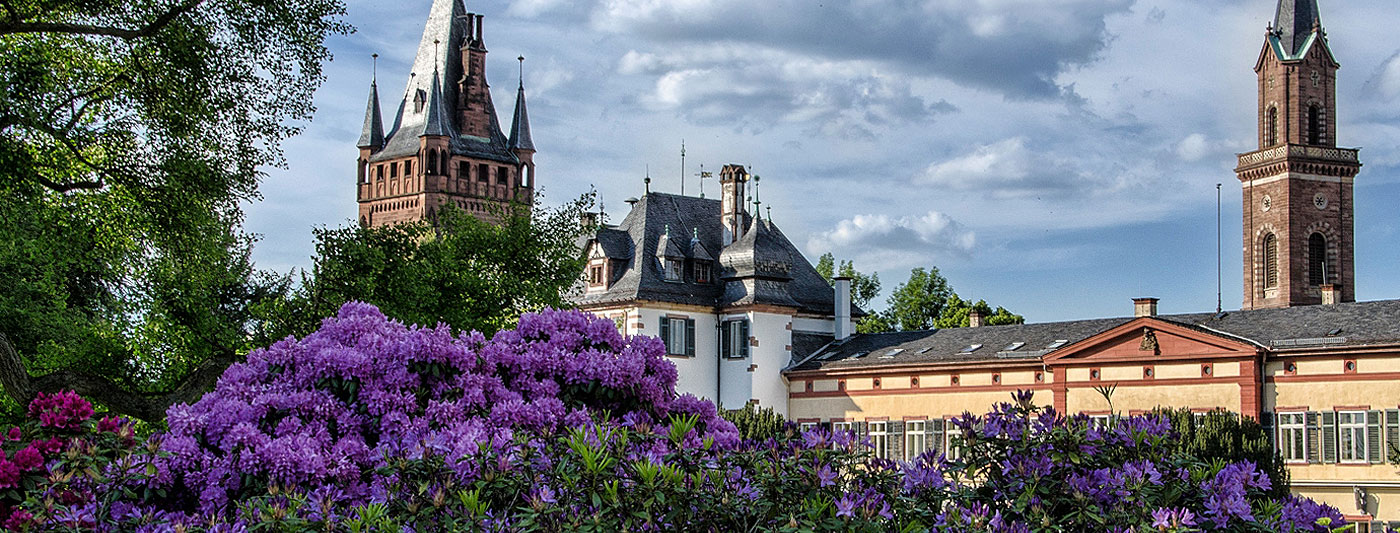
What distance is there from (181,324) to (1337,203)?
239 ft

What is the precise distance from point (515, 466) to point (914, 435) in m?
44.0

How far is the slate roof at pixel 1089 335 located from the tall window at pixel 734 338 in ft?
6.24

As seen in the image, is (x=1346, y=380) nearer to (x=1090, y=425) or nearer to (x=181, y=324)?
(x=181, y=324)

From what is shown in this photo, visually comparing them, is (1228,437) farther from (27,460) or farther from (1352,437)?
(27,460)

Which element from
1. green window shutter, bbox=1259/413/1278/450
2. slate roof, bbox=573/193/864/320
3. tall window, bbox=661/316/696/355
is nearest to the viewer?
green window shutter, bbox=1259/413/1278/450

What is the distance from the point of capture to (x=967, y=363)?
50.3 meters

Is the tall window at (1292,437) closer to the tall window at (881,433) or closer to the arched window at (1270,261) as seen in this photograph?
the tall window at (881,433)

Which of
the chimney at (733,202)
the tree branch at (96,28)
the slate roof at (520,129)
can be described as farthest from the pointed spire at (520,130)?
the tree branch at (96,28)

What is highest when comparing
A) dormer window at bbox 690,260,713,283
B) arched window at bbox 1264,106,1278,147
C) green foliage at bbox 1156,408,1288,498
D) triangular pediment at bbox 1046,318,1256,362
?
arched window at bbox 1264,106,1278,147

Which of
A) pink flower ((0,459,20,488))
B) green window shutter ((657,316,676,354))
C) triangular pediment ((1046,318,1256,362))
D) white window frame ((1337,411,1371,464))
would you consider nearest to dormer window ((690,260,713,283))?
green window shutter ((657,316,676,354))

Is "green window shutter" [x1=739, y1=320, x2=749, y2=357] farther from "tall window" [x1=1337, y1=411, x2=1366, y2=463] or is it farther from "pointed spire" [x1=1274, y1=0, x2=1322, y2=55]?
"pointed spire" [x1=1274, y1=0, x2=1322, y2=55]

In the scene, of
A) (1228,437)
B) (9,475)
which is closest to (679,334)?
(1228,437)

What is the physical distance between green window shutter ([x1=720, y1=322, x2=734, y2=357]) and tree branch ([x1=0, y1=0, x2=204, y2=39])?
33.9 m

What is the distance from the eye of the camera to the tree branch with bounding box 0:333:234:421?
18219mm
